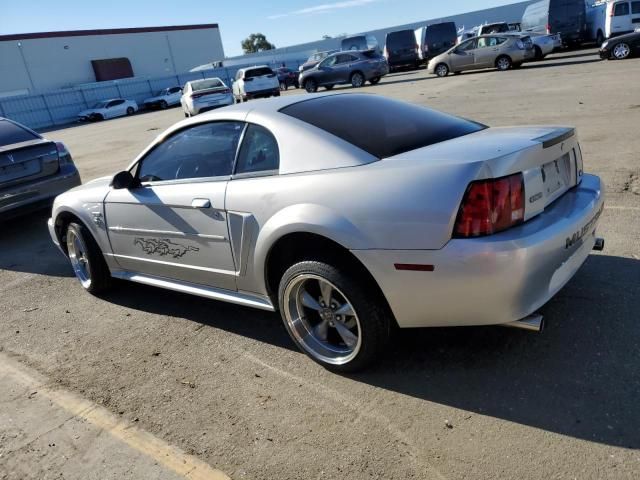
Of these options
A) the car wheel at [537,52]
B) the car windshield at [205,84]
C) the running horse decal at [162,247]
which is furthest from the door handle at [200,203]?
the car wheel at [537,52]

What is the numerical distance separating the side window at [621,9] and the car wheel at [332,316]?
23.4 meters

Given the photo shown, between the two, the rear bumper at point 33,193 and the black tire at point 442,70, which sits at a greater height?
the rear bumper at point 33,193

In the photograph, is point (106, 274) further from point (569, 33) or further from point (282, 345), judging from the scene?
point (569, 33)

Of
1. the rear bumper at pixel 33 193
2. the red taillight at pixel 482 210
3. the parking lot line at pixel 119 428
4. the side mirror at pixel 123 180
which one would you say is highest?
the side mirror at pixel 123 180

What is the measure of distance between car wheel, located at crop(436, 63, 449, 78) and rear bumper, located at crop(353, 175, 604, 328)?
2145cm

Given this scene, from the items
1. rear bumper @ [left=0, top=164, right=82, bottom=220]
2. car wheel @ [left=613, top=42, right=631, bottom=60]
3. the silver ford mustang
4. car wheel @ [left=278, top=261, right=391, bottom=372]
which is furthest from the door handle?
car wheel @ [left=613, top=42, right=631, bottom=60]

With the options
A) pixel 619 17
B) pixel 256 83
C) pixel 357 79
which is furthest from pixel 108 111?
pixel 619 17

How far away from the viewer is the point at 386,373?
120 inches

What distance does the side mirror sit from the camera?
3.96m

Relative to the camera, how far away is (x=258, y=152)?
333 cm

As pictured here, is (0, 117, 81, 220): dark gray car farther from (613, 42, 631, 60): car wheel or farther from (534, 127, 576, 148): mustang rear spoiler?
(613, 42, 631, 60): car wheel

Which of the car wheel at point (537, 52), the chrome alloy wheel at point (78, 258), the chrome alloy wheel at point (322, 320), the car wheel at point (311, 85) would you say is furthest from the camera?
the car wheel at point (311, 85)

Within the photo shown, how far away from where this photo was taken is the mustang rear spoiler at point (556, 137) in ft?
9.23

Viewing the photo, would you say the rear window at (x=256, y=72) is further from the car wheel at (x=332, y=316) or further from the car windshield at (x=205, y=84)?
the car wheel at (x=332, y=316)
